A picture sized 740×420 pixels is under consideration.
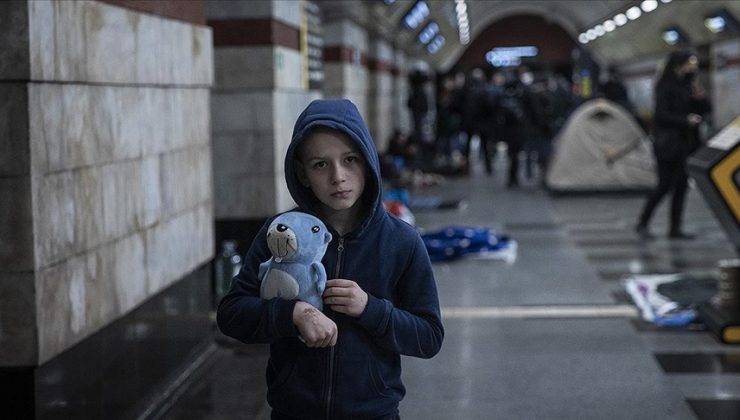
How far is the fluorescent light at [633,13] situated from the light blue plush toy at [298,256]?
27.5 meters

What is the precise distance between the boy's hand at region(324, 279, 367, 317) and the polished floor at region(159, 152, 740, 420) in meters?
3.23

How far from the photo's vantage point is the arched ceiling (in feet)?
68.2

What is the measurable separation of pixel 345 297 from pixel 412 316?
0.82 feet

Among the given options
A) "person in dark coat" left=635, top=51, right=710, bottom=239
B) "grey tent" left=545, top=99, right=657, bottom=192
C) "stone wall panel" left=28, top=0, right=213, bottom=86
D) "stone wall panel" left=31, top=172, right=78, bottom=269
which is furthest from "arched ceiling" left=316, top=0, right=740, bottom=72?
"stone wall panel" left=31, top=172, right=78, bottom=269

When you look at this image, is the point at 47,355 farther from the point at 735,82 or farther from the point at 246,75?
the point at 735,82

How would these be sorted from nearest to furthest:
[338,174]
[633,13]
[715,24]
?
[338,174], [715,24], [633,13]

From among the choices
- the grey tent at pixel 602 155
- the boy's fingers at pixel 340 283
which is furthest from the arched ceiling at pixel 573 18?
the boy's fingers at pixel 340 283

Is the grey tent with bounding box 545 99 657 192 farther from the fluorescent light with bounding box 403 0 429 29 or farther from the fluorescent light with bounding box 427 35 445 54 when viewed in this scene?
the fluorescent light with bounding box 427 35 445 54

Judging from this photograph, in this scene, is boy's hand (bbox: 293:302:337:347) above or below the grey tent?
above

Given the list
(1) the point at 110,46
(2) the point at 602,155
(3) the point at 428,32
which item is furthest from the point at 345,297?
(3) the point at 428,32

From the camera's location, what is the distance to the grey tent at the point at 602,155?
18516 mm

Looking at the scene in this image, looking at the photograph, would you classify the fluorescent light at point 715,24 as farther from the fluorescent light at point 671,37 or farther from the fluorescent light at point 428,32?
the fluorescent light at point 428,32

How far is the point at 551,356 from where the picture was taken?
7.53 metres

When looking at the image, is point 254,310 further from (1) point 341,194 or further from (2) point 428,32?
(2) point 428,32
